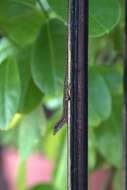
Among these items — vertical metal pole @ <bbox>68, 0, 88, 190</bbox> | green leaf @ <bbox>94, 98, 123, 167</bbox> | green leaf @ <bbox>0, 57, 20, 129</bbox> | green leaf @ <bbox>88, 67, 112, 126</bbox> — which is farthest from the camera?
green leaf @ <bbox>94, 98, 123, 167</bbox>

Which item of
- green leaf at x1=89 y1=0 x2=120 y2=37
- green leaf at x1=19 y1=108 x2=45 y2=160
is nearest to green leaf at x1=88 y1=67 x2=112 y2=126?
green leaf at x1=19 y1=108 x2=45 y2=160

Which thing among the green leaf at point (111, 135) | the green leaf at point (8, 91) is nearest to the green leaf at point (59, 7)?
the green leaf at point (8, 91)

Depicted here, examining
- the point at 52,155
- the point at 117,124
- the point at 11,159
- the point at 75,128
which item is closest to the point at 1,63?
the point at 75,128

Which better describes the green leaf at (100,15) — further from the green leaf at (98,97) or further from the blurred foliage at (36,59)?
the green leaf at (98,97)

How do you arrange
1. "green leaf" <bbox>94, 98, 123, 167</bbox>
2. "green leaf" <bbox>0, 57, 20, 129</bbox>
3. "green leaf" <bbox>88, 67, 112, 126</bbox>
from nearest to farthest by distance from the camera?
"green leaf" <bbox>0, 57, 20, 129</bbox> < "green leaf" <bbox>88, 67, 112, 126</bbox> < "green leaf" <bbox>94, 98, 123, 167</bbox>

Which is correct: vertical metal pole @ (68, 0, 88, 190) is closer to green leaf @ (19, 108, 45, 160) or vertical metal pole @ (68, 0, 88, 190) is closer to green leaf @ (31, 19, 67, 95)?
green leaf @ (31, 19, 67, 95)

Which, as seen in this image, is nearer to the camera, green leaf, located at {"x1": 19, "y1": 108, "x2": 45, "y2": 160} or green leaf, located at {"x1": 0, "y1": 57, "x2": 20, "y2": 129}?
green leaf, located at {"x1": 0, "y1": 57, "x2": 20, "y2": 129}

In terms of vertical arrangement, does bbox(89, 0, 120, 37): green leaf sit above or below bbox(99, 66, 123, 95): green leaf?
above

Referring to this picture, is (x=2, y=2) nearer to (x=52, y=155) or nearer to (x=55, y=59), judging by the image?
(x=55, y=59)
